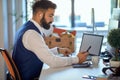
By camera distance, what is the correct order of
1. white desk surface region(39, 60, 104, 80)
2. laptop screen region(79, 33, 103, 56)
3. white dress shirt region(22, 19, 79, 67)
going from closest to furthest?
white desk surface region(39, 60, 104, 80), white dress shirt region(22, 19, 79, 67), laptop screen region(79, 33, 103, 56)

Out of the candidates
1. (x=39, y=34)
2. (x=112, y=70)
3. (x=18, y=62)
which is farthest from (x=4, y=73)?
(x=112, y=70)

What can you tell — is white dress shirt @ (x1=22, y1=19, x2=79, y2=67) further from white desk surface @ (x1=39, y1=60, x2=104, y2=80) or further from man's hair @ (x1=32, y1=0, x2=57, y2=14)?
man's hair @ (x1=32, y1=0, x2=57, y2=14)

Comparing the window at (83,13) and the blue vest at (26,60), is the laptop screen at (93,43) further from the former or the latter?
the window at (83,13)

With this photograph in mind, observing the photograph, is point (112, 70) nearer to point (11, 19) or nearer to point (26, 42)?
point (26, 42)

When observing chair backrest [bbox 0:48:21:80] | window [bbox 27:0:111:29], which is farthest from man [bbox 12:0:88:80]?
window [bbox 27:0:111:29]

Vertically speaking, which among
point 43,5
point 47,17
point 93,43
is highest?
point 43,5

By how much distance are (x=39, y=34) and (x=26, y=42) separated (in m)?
0.14

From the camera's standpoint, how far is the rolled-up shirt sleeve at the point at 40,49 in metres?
2.17

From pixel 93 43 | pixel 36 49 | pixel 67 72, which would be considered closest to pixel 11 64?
pixel 36 49

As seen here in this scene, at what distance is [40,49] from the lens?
7.13 feet

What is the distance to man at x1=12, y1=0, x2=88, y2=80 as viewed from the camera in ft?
7.18

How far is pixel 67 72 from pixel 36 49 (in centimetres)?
Result: 35

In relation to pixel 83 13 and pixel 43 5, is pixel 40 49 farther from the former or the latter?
pixel 83 13

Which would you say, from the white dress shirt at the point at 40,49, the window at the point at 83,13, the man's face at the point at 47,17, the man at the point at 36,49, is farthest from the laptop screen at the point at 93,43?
the window at the point at 83,13
